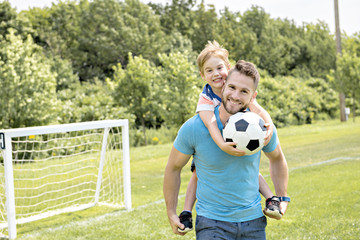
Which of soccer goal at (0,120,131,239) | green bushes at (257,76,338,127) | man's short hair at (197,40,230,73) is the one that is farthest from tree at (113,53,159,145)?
man's short hair at (197,40,230,73)

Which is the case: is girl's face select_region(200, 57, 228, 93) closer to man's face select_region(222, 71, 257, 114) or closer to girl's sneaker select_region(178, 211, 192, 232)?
man's face select_region(222, 71, 257, 114)

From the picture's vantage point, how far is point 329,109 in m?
32.2

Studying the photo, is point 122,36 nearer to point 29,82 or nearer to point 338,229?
point 29,82

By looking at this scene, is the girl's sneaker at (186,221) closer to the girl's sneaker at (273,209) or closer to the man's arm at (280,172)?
the girl's sneaker at (273,209)

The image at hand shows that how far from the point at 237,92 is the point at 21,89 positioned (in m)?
13.9

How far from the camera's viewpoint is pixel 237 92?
8.87 ft

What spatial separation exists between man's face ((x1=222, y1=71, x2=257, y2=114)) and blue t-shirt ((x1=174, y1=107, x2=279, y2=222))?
0.16m

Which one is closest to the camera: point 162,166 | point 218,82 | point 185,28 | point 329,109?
point 218,82

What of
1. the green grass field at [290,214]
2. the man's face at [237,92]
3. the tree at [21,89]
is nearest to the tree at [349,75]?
the green grass field at [290,214]

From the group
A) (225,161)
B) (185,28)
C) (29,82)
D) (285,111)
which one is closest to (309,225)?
(225,161)

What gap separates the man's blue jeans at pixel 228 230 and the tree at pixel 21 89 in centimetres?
1367

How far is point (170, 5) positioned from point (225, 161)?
148ft

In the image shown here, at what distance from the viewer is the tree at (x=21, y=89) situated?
1518cm

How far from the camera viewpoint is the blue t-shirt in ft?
9.05
